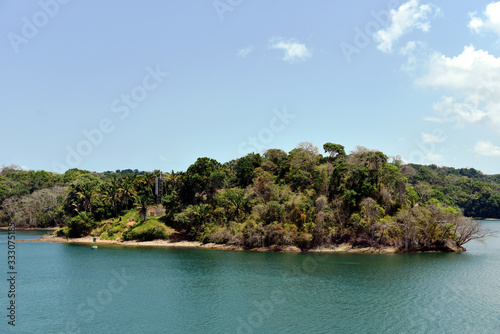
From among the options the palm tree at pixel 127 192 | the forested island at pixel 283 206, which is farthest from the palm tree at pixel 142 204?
the palm tree at pixel 127 192

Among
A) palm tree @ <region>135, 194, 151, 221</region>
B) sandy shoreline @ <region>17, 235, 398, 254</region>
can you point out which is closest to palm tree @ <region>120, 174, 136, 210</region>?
palm tree @ <region>135, 194, 151, 221</region>

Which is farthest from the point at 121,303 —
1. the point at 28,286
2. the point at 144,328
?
the point at 28,286

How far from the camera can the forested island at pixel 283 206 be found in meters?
68.7

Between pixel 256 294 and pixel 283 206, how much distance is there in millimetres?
34511

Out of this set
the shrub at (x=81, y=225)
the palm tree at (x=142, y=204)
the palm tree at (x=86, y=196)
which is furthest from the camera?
the palm tree at (x=86, y=196)

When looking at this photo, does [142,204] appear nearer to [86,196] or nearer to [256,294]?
[86,196]

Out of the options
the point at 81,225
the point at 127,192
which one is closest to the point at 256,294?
the point at 127,192

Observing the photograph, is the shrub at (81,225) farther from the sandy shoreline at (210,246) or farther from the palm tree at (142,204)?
the palm tree at (142,204)

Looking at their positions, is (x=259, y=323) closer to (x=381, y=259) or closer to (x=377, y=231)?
(x=381, y=259)

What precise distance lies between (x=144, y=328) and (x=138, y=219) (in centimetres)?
6284

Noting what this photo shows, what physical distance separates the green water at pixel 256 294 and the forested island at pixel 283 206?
7.06m

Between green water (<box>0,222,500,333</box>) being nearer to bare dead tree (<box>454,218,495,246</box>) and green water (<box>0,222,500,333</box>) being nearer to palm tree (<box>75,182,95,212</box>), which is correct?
bare dead tree (<box>454,218,495,246</box>)

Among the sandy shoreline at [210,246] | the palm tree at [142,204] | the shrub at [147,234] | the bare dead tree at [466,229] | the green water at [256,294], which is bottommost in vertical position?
the green water at [256,294]

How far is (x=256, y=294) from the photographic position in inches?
1587
